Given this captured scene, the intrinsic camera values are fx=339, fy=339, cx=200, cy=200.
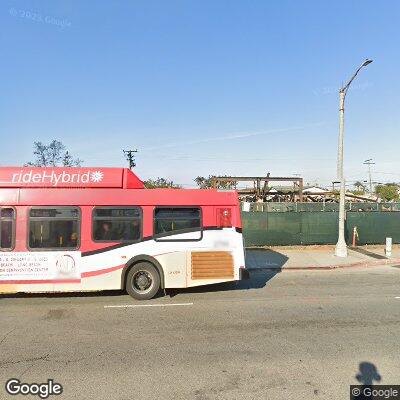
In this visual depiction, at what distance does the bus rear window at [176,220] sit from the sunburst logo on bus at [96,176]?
5.21 feet

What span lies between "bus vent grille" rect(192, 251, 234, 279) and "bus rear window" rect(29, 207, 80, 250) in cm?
287

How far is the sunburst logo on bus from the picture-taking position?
8.30 m

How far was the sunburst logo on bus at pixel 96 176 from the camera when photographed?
8305 mm

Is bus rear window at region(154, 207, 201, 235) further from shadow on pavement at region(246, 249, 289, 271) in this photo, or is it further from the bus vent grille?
shadow on pavement at region(246, 249, 289, 271)

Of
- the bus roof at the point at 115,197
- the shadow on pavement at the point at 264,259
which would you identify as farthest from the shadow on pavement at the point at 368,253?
the bus roof at the point at 115,197

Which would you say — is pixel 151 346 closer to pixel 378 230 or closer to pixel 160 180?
pixel 378 230

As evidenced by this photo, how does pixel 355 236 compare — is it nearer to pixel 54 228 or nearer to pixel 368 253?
pixel 368 253

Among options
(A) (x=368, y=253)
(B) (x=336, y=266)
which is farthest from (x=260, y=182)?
(B) (x=336, y=266)

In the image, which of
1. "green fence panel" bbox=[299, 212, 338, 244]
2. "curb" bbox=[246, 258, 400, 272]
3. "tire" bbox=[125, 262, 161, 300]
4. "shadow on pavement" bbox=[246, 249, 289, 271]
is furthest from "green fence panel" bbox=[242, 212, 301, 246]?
"tire" bbox=[125, 262, 161, 300]

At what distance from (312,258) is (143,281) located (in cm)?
847

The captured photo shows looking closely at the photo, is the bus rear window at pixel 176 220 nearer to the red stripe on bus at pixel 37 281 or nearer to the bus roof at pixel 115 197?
the bus roof at pixel 115 197

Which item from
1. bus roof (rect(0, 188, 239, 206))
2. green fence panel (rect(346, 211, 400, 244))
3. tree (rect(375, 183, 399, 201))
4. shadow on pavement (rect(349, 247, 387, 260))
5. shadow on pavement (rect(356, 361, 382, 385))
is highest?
tree (rect(375, 183, 399, 201))

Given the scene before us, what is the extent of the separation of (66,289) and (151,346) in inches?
136

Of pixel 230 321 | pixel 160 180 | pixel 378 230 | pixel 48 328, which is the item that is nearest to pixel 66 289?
pixel 48 328
